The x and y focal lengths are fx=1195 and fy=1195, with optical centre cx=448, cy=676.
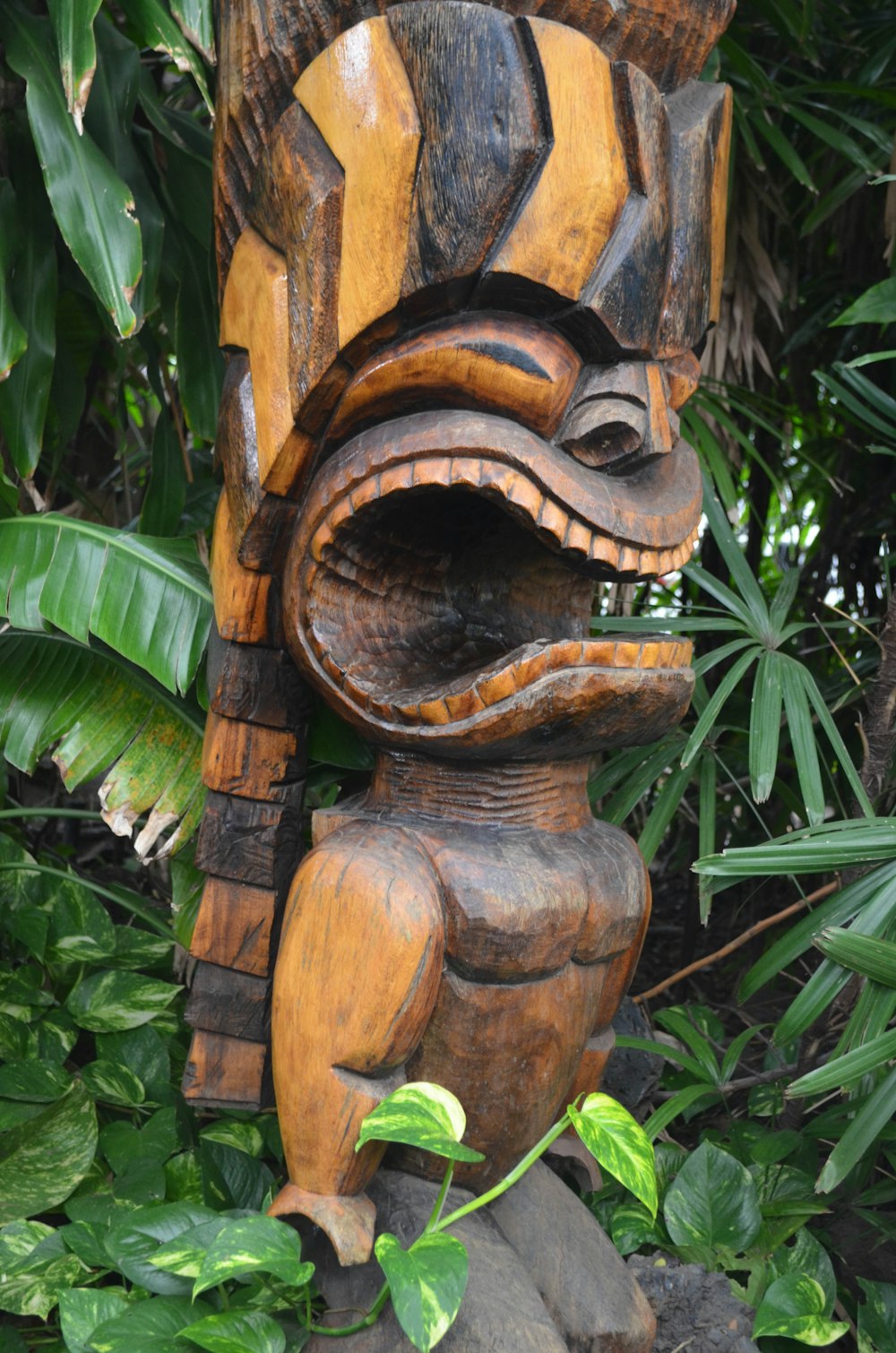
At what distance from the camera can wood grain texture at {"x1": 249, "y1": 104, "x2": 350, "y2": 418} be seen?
3.83 feet

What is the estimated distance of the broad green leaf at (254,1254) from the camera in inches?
40.3

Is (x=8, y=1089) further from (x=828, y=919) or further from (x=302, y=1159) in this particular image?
(x=828, y=919)

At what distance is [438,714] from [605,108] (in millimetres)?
599

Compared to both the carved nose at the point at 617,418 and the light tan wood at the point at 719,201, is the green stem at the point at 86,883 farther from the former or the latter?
the light tan wood at the point at 719,201

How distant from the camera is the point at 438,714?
3.80 ft

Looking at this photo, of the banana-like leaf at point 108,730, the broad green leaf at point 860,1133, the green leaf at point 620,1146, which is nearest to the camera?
the green leaf at point 620,1146

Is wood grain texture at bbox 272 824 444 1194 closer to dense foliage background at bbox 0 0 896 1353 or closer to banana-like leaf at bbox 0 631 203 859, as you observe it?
dense foliage background at bbox 0 0 896 1353

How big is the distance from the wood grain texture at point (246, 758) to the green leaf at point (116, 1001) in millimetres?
672

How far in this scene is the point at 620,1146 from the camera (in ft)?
3.50

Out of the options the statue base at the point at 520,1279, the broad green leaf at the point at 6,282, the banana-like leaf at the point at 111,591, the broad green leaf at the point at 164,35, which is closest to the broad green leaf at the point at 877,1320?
the statue base at the point at 520,1279

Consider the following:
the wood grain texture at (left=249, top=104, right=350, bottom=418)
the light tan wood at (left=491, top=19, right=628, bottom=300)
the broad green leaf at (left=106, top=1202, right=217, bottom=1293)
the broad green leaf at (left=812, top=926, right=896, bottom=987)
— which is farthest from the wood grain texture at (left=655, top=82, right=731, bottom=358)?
the broad green leaf at (left=106, top=1202, right=217, bottom=1293)

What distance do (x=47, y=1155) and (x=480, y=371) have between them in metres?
1.18

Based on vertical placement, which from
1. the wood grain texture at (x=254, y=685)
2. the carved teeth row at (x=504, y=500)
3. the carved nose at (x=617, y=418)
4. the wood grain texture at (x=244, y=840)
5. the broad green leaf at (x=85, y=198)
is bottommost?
the wood grain texture at (x=244, y=840)

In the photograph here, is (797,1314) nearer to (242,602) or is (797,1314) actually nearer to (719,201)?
(242,602)
